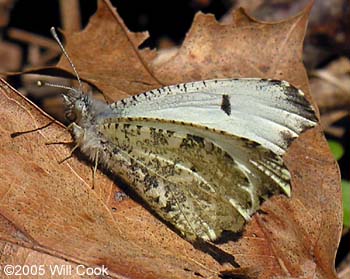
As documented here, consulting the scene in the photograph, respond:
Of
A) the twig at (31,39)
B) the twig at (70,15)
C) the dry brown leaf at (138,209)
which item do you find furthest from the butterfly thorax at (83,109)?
the twig at (31,39)

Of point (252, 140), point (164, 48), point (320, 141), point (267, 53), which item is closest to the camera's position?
point (252, 140)

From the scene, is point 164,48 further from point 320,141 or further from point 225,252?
point 225,252

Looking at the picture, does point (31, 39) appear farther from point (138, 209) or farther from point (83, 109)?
point (138, 209)

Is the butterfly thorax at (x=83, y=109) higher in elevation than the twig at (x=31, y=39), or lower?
lower

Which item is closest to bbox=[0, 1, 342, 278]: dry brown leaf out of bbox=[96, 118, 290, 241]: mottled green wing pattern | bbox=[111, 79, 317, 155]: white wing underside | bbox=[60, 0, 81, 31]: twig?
bbox=[96, 118, 290, 241]: mottled green wing pattern

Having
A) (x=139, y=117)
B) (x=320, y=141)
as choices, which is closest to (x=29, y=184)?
(x=139, y=117)

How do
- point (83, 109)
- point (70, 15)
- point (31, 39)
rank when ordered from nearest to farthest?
point (83, 109) → point (70, 15) → point (31, 39)

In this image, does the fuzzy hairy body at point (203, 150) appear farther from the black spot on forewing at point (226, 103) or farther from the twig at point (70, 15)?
the twig at point (70, 15)

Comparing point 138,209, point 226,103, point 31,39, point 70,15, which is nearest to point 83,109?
point 138,209
